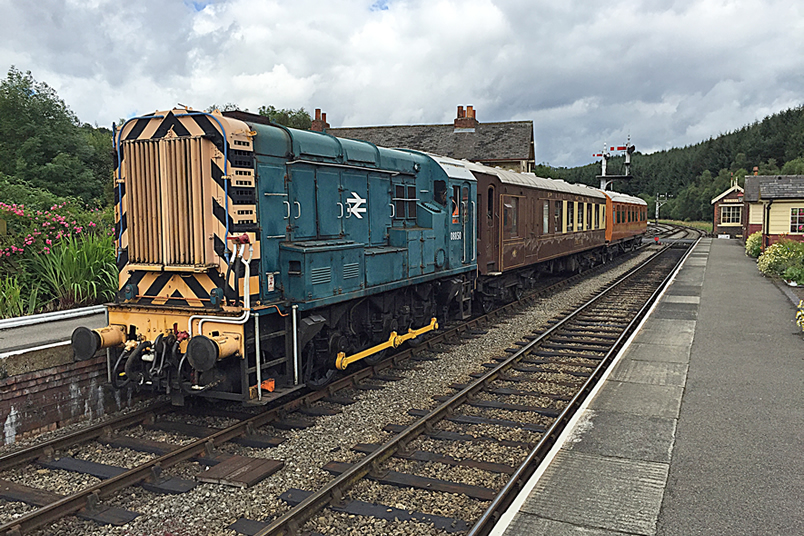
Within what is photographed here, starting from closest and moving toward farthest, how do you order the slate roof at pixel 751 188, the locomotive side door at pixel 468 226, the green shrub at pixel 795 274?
the locomotive side door at pixel 468 226, the green shrub at pixel 795 274, the slate roof at pixel 751 188

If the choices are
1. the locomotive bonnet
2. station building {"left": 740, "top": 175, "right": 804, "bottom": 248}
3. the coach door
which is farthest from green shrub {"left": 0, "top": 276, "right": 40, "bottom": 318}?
station building {"left": 740, "top": 175, "right": 804, "bottom": 248}

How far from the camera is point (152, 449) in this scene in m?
6.18

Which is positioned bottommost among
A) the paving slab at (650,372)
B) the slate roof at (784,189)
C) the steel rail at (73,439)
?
the paving slab at (650,372)

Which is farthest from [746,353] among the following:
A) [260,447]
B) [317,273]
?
[260,447]

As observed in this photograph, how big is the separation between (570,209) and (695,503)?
17284 mm

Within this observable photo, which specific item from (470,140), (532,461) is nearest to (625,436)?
(532,461)

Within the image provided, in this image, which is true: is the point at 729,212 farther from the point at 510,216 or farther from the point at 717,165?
the point at 717,165

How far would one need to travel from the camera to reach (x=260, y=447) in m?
6.34

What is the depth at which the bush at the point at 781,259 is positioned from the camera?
2067 centimetres

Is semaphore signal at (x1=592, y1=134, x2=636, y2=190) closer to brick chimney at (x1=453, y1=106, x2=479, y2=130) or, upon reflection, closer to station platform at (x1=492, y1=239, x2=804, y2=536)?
brick chimney at (x1=453, y1=106, x2=479, y2=130)

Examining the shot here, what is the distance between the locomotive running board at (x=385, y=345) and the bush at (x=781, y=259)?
15.7 metres

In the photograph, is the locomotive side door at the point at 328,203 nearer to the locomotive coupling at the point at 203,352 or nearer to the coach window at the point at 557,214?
the locomotive coupling at the point at 203,352

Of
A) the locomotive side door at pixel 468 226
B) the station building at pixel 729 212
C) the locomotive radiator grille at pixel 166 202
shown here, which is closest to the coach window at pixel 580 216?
the locomotive side door at pixel 468 226

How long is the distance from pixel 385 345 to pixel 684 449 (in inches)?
186
